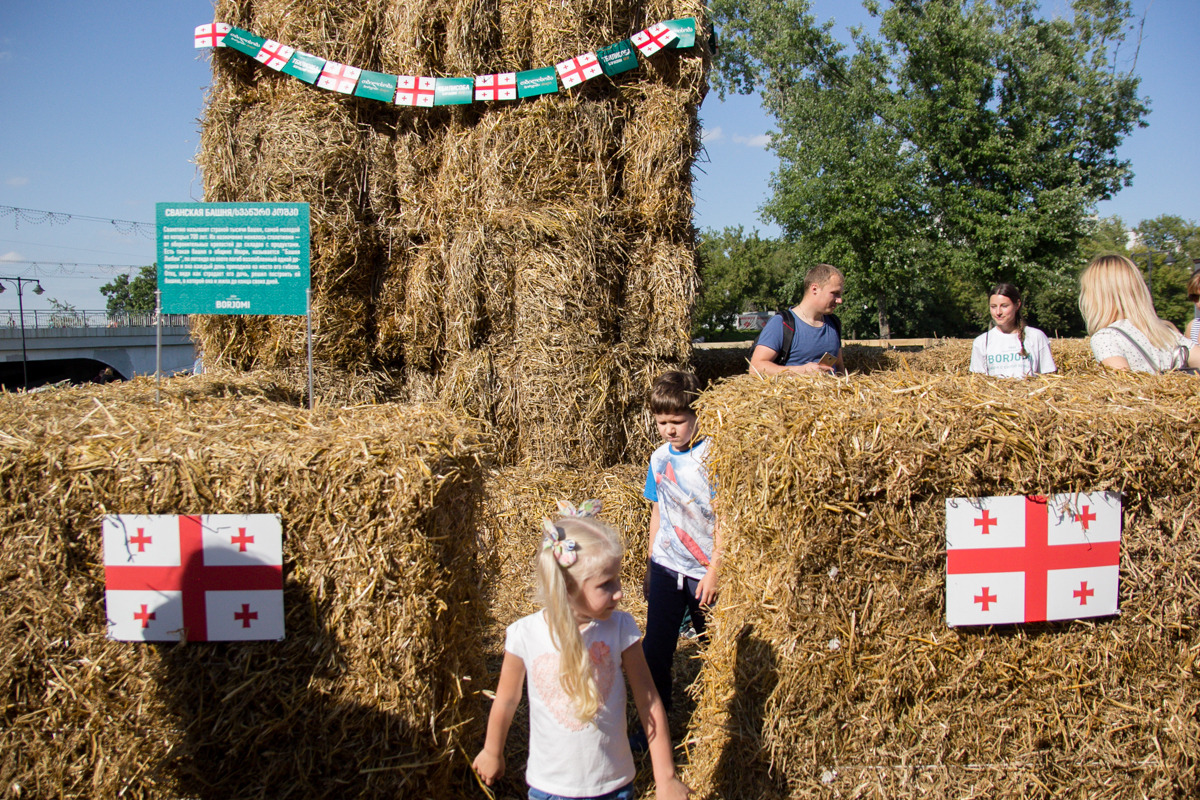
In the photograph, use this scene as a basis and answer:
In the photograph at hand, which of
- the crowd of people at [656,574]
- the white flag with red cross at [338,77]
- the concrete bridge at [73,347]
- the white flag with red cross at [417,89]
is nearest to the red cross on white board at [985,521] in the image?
the crowd of people at [656,574]

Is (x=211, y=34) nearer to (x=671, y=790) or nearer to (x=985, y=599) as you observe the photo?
(x=671, y=790)

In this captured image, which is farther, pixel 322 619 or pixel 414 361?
pixel 414 361

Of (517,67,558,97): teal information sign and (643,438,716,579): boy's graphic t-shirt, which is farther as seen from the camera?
(517,67,558,97): teal information sign

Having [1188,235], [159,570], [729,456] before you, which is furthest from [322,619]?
[1188,235]

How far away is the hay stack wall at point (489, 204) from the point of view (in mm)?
5211

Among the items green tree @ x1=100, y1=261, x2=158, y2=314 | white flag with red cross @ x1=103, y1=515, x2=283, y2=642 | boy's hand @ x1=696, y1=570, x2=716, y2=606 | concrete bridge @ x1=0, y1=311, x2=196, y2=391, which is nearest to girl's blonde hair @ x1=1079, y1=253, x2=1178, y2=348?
boy's hand @ x1=696, y1=570, x2=716, y2=606

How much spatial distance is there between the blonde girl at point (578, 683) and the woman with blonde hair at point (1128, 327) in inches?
118

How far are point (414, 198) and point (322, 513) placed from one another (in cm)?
385

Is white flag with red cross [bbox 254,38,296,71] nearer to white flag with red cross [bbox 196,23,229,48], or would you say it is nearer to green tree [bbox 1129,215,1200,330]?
white flag with red cross [bbox 196,23,229,48]

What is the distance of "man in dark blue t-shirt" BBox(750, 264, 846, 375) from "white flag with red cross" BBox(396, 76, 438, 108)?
3.23 metres

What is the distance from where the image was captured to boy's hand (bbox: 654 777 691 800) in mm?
1928

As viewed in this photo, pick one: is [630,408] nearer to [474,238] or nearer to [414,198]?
[474,238]

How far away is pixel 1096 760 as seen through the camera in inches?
102

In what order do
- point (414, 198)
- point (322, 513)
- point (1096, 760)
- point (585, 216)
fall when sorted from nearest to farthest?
point (322, 513) < point (1096, 760) < point (585, 216) < point (414, 198)
